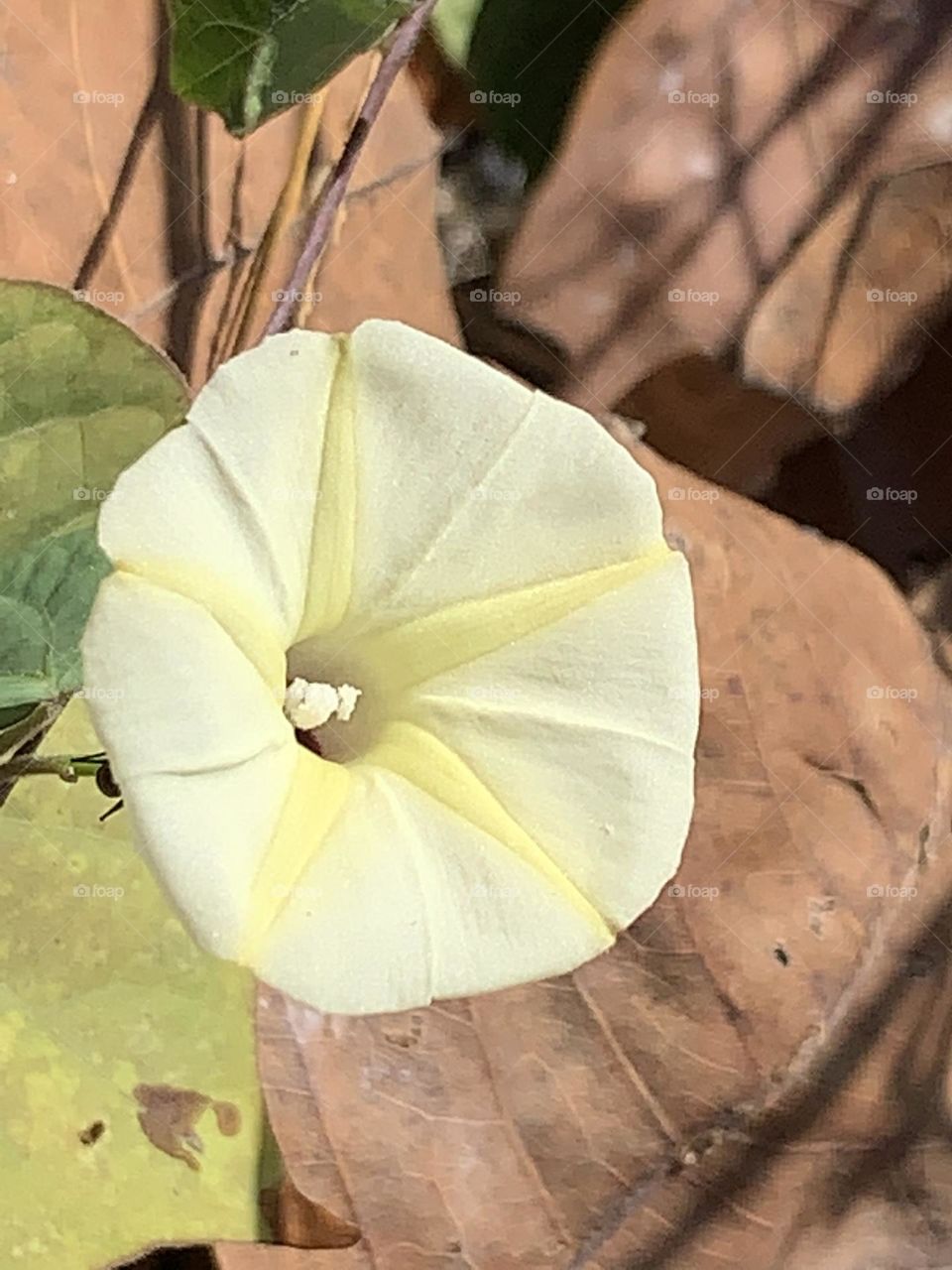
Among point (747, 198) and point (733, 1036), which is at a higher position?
point (747, 198)

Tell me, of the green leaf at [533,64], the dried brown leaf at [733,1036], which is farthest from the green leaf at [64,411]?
the green leaf at [533,64]

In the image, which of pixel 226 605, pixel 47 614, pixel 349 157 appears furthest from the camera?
pixel 349 157

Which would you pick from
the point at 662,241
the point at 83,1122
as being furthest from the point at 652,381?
the point at 83,1122

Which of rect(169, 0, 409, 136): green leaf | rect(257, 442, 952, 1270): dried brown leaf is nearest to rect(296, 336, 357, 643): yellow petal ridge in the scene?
rect(169, 0, 409, 136): green leaf

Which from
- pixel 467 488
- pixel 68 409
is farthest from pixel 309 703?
pixel 68 409

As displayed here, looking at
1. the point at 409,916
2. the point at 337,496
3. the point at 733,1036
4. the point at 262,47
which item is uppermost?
the point at 262,47

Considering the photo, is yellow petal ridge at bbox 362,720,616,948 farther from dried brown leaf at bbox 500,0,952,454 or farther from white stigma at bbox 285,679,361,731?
dried brown leaf at bbox 500,0,952,454

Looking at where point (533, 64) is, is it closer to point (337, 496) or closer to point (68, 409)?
point (68, 409)

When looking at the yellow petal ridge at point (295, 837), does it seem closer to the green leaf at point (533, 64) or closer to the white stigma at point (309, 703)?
the white stigma at point (309, 703)
